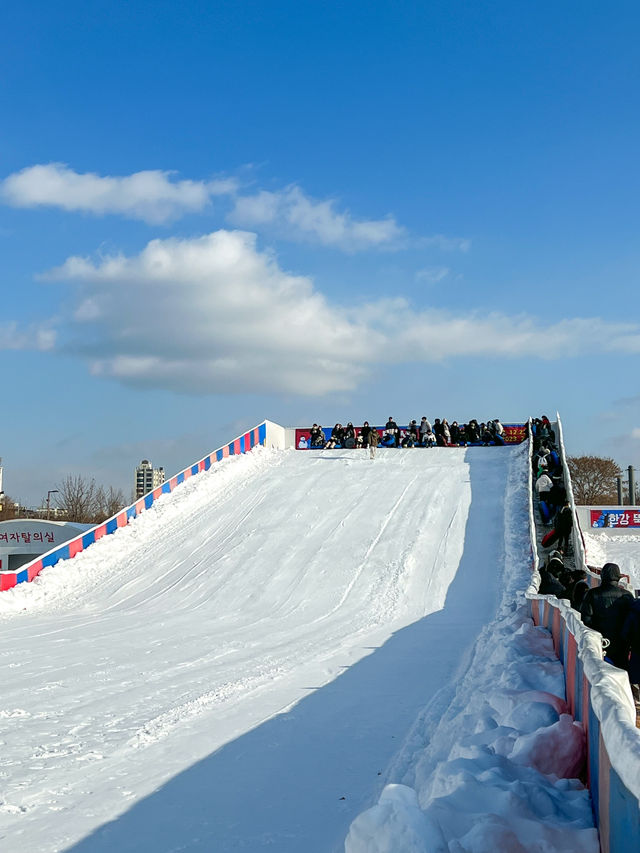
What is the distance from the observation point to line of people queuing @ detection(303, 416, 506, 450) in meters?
28.0

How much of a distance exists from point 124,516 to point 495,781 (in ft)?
58.7

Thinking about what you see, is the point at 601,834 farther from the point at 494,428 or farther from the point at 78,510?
the point at 78,510

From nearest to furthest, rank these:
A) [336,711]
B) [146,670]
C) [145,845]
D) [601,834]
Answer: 1. [601,834]
2. [145,845]
3. [336,711]
4. [146,670]

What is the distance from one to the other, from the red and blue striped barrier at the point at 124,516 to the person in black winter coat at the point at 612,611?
1250cm

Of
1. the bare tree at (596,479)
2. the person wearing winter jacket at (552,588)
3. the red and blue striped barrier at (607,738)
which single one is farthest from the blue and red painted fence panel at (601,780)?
the bare tree at (596,479)

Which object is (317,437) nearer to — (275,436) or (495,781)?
(275,436)

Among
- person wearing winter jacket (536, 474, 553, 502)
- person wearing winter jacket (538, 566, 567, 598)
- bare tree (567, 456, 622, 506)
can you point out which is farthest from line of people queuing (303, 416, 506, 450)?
bare tree (567, 456, 622, 506)

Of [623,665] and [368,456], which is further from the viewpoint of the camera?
[368,456]

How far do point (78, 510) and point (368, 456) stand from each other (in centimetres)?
4950

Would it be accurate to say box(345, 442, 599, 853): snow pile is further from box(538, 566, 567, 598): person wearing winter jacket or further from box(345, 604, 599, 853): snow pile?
box(538, 566, 567, 598): person wearing winter jacket

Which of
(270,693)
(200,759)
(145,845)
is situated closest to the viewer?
(145,845)

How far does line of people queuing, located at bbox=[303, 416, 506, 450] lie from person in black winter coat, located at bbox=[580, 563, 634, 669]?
20.6 metres

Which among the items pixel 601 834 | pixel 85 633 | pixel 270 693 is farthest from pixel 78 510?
pixel 601 834

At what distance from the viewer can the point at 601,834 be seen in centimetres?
301
